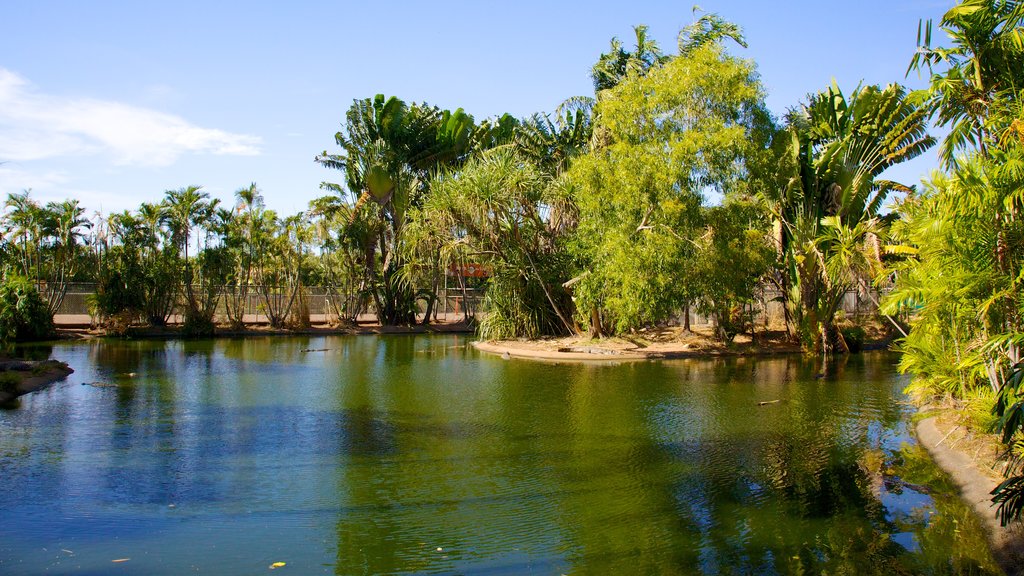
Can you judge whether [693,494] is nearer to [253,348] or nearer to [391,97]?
[253,348]

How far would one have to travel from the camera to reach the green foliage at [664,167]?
21.3 meters

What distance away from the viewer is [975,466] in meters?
8.87

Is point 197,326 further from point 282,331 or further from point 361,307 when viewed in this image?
point 361,307

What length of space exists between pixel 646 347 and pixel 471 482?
1709cm

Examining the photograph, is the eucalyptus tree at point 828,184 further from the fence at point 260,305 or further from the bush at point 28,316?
the bush at point 28,316

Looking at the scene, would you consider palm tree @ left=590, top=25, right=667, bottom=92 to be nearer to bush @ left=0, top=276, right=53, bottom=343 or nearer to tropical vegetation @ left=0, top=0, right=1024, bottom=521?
tropical vegetation @ left=0, top=0, right=1024, bottom=521

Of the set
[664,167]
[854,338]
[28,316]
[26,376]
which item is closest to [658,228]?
[664,167]

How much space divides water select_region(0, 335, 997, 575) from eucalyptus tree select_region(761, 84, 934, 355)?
26.2ft

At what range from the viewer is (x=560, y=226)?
2894 centimetres

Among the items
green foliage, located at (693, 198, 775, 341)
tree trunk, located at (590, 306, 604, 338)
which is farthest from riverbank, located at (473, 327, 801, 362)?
green foliage, located at (693, 198, 775, 341)

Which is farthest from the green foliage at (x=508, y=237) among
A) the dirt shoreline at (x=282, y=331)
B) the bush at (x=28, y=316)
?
the bush at (x=28, y=316)

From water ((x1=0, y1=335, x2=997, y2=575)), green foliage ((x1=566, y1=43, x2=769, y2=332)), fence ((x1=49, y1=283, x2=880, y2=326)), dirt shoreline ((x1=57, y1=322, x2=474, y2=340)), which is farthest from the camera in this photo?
dirt shoreline ((x1=57, y1=322, x2=474, y2=340))

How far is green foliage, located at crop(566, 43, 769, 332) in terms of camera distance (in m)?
21.3

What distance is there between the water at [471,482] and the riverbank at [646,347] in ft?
23.1
